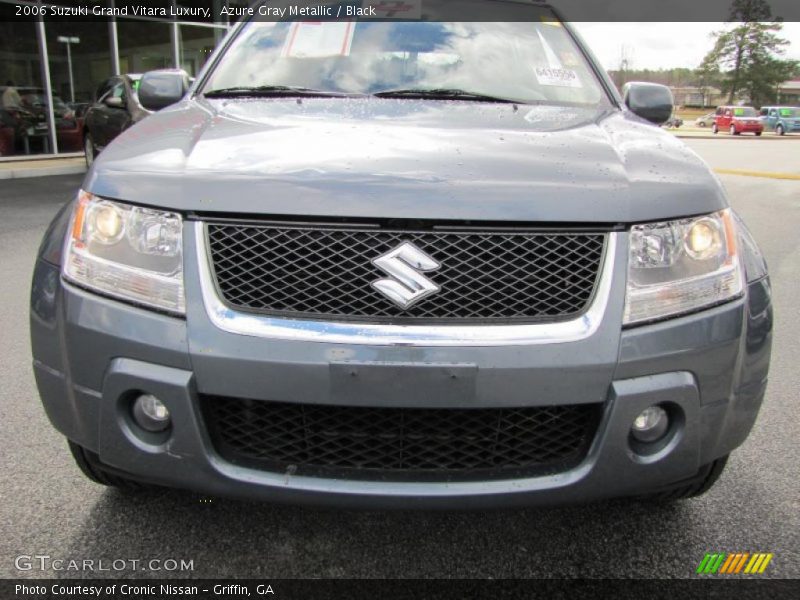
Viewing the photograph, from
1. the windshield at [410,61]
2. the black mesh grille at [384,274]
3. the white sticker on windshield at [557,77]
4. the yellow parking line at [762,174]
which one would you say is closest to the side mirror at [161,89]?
the windshield at [410,61]

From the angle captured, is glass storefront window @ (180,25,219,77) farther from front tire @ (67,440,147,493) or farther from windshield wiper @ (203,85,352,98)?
front tire @ (67,440,147,493)

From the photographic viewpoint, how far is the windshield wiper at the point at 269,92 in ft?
7.93

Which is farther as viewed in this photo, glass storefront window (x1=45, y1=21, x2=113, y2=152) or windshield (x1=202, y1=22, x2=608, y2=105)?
glass storefront window (x1=45, y1=21, x2=113, y2=152)

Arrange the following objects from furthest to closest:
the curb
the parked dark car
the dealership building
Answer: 1. the dealership building
2. the curb
3. the parked dark car

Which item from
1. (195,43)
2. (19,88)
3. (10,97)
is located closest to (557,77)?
(10,97)

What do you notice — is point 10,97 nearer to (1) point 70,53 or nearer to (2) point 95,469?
(1) point 70,53

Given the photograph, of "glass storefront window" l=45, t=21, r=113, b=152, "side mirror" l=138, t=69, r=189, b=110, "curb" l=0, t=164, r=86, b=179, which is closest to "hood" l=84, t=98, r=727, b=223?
"side mirror" l=138, t=69, r=189, b=110

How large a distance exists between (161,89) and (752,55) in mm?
81489

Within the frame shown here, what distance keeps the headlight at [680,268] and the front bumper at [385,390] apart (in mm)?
36

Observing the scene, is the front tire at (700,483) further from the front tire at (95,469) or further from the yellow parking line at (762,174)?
the yellow parking line at (762,174)

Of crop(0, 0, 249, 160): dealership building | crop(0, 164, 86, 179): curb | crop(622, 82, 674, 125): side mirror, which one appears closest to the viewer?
crop(622, 82, 674, 125): side mirror

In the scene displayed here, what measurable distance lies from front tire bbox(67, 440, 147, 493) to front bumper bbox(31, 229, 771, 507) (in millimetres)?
148

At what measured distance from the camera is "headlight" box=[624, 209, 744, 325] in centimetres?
163

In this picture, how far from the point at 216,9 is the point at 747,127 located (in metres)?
33.4
